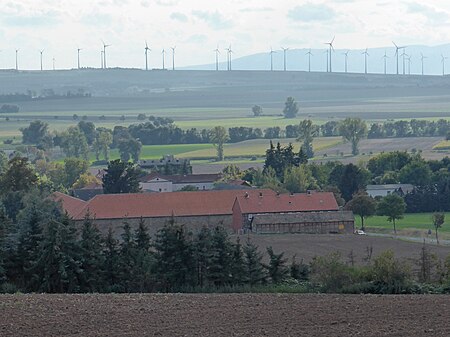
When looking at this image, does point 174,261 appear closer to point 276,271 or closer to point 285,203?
point 276,271

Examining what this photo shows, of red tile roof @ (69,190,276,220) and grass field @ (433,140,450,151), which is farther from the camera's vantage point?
grass field @ (433,140,450,151)

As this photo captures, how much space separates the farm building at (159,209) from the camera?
2002 inches

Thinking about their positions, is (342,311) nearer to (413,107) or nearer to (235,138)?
(235,138)

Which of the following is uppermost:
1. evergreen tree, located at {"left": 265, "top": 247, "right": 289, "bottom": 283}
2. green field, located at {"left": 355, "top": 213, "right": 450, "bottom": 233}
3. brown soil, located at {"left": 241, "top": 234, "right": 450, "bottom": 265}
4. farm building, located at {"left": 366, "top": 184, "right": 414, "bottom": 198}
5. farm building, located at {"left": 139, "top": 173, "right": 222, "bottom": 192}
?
evergreen tree, located at {"left": 265, "top": 247, "right": 289, "bottom": 283}

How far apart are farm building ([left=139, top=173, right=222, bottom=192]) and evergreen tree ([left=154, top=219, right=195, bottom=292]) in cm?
3307

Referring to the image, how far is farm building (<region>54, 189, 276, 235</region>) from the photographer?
2002 inches

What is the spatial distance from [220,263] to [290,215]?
1980 centimetres

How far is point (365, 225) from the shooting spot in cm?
5556

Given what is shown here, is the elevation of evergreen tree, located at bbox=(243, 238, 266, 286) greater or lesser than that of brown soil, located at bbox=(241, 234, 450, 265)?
greater

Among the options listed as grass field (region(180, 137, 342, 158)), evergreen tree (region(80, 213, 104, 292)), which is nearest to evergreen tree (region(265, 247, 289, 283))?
evergreen tree (region(80, 213, 104, 292))

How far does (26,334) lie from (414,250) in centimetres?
2493

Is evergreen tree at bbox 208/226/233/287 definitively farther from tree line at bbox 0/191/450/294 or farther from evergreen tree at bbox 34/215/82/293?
evergreen tree at bbox 34/215/82/293

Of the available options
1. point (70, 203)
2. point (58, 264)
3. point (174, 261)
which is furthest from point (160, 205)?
point (58, 264)

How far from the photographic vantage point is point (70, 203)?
180ft
